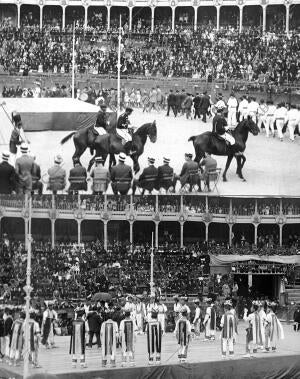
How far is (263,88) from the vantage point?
83.3 feet

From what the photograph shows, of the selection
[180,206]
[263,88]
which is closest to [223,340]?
[180,206]

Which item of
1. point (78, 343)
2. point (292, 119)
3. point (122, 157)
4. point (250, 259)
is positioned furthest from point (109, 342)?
point (292, 119)

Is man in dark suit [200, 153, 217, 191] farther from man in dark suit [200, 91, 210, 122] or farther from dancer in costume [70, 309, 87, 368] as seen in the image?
dancer in costume [70, 309, 87, 368]

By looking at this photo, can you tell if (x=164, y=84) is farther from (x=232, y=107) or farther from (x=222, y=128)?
(x=222, y=128)

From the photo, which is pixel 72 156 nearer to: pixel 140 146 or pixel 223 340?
pixel 140 146

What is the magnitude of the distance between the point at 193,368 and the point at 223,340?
1074 mm

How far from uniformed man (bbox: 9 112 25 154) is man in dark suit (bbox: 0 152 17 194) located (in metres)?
0.18

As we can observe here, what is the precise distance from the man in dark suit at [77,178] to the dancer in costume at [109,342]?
2.45 metres

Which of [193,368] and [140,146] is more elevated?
[140,146]

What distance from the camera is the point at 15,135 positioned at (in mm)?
21719

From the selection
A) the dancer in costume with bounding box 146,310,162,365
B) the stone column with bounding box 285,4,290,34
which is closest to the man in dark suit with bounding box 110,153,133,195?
the dancer in costume with bounding box 146,310,162,365

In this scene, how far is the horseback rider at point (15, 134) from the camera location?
21.6 m

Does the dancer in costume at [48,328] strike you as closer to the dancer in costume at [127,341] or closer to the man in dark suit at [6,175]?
the dancer in costume at [127,341]

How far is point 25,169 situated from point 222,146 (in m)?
3.40
